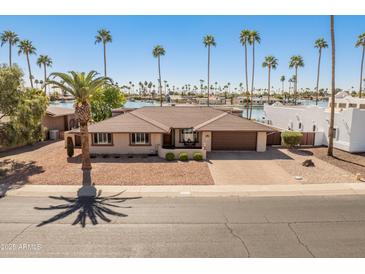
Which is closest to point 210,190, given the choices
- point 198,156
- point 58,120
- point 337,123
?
point 198,156

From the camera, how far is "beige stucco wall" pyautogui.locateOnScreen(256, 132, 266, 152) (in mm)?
27562

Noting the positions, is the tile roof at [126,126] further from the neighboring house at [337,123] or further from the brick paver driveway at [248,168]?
the neighboring house at [337,123]

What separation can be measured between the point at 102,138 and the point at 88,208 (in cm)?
1355

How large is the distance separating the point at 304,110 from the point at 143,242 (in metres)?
31.0

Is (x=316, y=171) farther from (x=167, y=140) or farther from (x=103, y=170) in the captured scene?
(x=103, y=170)

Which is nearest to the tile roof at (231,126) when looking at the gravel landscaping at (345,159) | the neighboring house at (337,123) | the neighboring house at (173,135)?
the neighboring house at (173,135)

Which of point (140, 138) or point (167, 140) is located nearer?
point (140, 138)

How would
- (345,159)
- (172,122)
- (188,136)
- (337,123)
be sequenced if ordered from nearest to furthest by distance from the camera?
(345,159)
(337,123)
(188,136)
(172,122)

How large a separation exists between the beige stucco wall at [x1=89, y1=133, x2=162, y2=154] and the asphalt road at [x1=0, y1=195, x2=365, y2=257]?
11520mm

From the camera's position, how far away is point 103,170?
21.1 meters

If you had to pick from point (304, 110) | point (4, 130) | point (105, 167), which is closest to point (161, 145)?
point (105, 167)

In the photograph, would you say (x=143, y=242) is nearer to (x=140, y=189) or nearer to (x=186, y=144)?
(x=140, y=189)

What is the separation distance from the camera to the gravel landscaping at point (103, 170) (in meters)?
18.5

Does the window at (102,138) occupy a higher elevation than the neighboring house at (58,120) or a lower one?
lower
